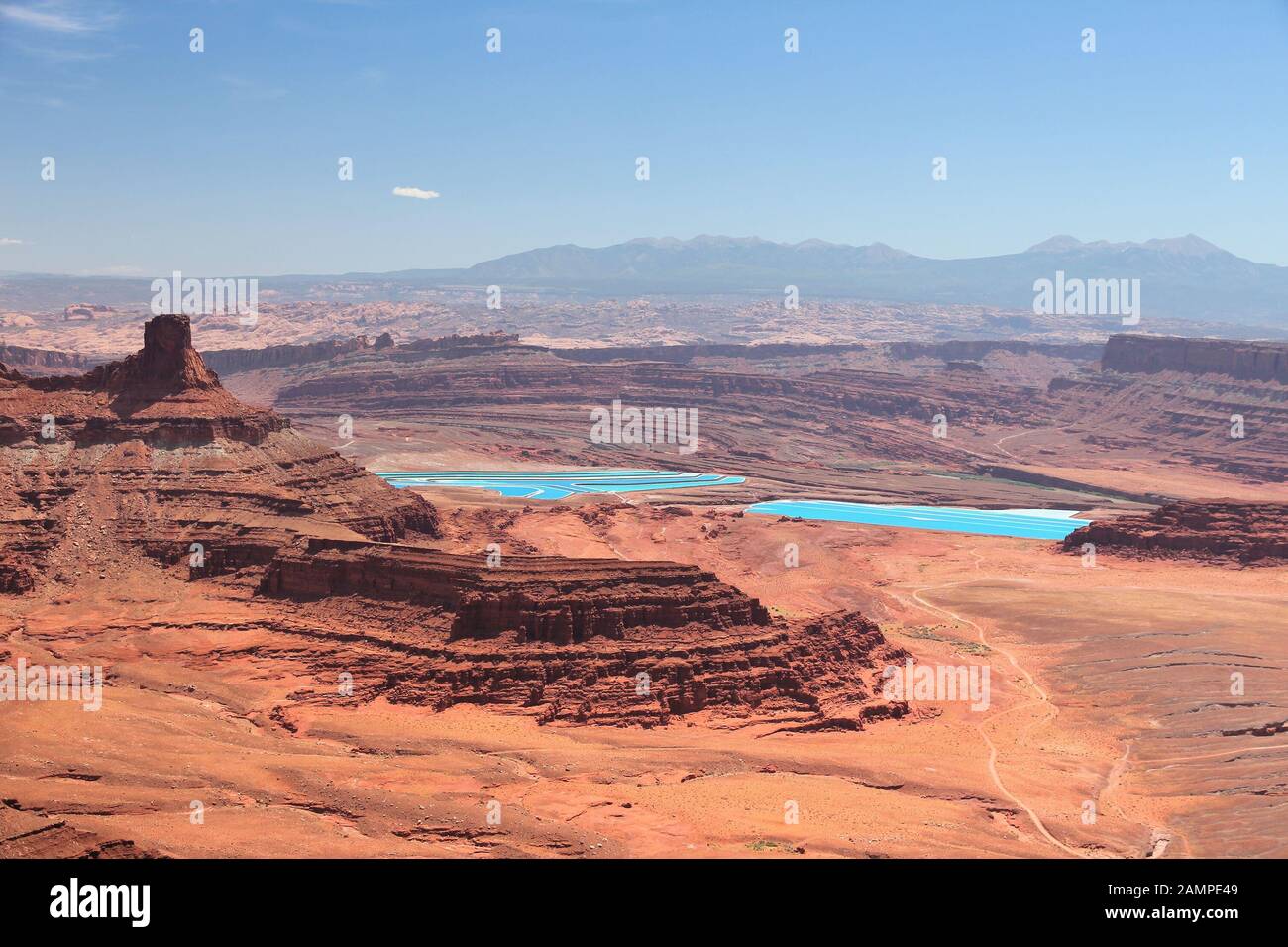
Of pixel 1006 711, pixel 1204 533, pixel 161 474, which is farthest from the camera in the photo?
pixel 1204 533

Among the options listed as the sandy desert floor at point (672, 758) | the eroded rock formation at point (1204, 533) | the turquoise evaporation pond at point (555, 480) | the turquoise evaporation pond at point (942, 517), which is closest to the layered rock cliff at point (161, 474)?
the sandy desert floor at point (672, 758)

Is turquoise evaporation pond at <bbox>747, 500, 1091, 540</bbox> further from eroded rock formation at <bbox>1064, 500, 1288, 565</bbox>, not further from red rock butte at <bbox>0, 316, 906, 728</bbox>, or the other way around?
red rock butte at <bbox>0, 316, 906, 728</bbox>

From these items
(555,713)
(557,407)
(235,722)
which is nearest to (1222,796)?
(555,713)

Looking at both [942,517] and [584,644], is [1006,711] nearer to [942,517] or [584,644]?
[584,644]

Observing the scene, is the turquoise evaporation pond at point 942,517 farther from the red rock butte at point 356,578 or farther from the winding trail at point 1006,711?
the red rock butte at point 356,578

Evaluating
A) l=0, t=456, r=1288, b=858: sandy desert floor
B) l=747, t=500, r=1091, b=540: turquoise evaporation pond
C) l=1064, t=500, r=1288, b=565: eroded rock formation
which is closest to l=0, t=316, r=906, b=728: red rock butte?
l=0, t=456, r=1288, b=858: sandy desert floor

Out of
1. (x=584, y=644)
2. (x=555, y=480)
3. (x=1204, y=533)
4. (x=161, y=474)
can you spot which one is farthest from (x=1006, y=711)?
(x=555, y=480)
